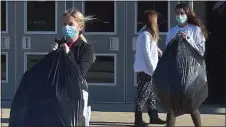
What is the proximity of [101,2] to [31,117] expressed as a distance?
5782 mm

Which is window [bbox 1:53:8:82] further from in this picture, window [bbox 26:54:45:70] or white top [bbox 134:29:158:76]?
white top [bbox 134:29:158:76]

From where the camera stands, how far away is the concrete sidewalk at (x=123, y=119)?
26.6 feet

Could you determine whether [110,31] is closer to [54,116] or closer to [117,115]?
[117,115]

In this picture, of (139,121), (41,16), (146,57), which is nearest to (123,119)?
(139,121)

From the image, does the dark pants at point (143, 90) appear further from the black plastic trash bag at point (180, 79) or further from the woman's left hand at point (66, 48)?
the woman's left hand at point (66, 48)

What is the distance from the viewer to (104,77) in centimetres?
1016

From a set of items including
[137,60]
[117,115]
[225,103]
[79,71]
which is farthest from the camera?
[225,103]

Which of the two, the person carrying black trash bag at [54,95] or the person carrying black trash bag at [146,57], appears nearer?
the person carrying black trash bag at [54,95]

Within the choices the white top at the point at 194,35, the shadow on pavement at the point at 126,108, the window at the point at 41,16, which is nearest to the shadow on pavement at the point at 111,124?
the shadow on pavement at the point at 126,108

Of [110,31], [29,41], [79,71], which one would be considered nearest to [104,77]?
[110,31]

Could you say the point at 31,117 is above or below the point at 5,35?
below

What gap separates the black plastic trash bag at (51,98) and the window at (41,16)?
5.49m

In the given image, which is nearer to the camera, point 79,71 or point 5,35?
point 79,71

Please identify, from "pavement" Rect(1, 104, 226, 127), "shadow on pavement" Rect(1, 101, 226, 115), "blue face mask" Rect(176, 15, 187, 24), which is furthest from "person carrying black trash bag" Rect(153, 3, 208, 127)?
"shadow on pavement" Rect(1, 101, 226, 115)
